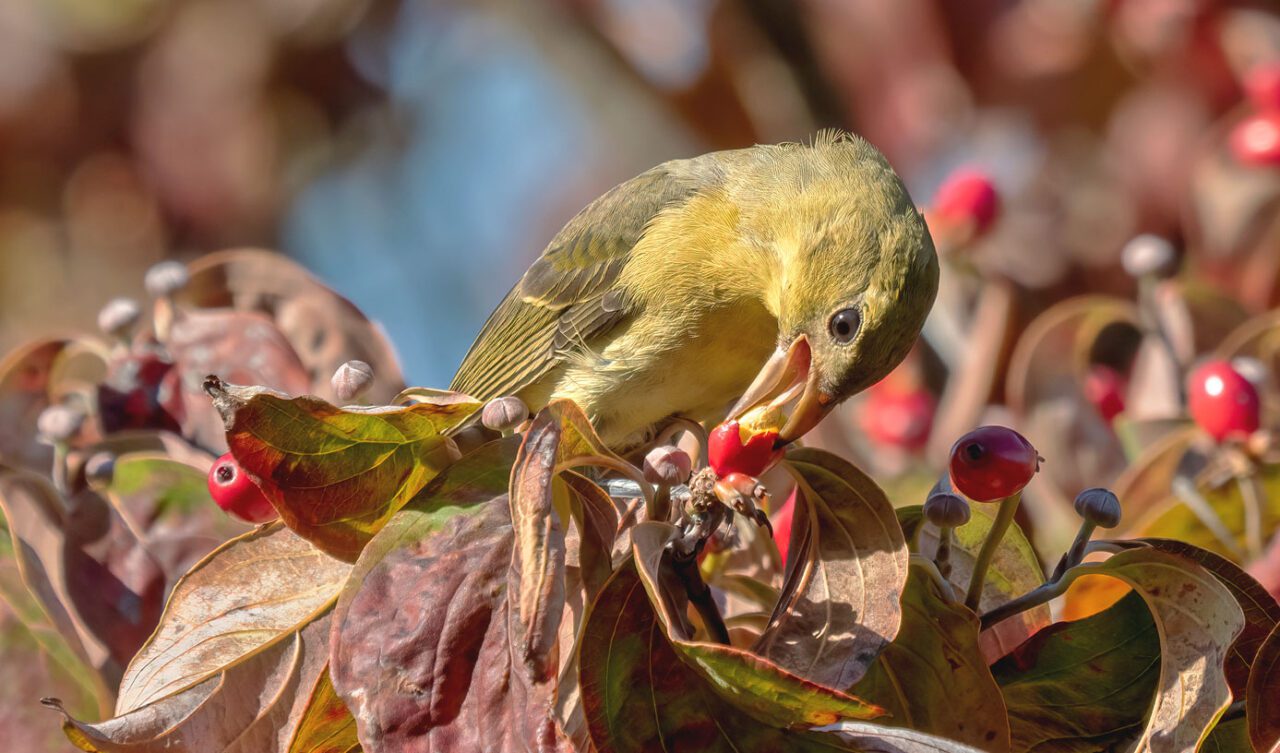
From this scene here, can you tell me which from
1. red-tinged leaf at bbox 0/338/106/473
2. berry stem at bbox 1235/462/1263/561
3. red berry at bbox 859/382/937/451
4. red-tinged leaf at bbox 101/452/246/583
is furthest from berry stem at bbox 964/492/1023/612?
red berry at bbox 859/382/937/451

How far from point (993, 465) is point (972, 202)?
2.09 metres

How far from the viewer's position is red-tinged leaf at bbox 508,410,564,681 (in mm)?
1341

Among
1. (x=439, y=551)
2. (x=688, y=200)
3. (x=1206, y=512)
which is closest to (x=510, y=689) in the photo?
(x=439, y=551)

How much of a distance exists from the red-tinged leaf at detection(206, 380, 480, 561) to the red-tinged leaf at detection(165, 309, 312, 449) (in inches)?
41.3

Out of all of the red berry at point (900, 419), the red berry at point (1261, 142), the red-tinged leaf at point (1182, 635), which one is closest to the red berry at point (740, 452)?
the red-tinged leaf at point (1182, 635)

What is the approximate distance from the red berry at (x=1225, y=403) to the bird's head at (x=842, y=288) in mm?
547

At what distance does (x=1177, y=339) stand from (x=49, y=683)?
260 cm

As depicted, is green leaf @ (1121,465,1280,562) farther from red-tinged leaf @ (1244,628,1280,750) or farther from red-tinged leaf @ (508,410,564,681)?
red-tinged leaf @ (508,410,564,681)

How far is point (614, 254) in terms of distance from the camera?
127 inches

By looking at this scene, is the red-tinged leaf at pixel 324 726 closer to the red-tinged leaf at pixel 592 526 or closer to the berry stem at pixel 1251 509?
the red-tinged leaf at pixel 592 526

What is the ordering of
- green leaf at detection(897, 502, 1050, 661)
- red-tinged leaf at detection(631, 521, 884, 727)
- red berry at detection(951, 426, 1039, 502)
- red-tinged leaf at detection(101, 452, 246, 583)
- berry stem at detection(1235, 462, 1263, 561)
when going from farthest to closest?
berry stem at detection(1235, 462, 1263, 561) < red-tinged leaf at detection(101, 452, 246, 583) < green leaf at detection(897, 502, 1050, 661) < red berry at detection(951, 426, 1039, 502) < red-tinged leaf at detection(631, 521, 884, 727)

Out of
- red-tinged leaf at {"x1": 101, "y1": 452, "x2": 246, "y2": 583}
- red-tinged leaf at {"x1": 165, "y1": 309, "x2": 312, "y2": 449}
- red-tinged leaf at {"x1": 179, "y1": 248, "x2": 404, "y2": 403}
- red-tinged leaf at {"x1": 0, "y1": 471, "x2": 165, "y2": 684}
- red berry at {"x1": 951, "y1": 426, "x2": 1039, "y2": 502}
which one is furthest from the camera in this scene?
red-tinged leaf at {"x1": 179, "y1": 248, "x2": 404, "y2": 403}

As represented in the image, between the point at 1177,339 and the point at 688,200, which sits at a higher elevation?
the point at 688,200

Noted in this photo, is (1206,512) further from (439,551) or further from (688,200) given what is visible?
(439,551)
